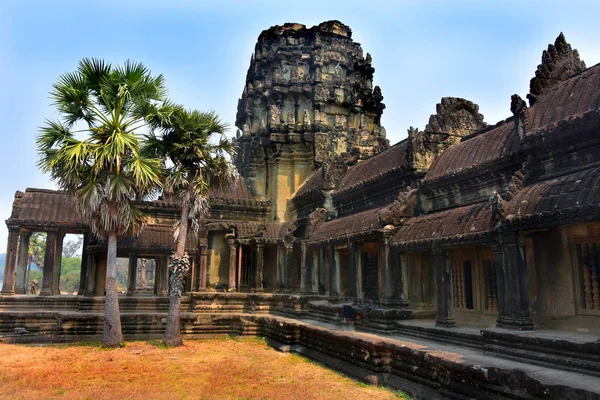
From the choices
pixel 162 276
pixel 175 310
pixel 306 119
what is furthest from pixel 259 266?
pixel 306 119

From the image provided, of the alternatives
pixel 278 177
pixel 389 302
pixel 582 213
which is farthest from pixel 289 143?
pixel 582 213

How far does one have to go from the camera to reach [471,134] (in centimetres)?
1361

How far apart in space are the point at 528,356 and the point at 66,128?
13.5 metres

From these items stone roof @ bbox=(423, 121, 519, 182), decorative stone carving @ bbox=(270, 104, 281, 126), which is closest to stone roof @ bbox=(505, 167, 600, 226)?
stone roof @ bbox=(423, 121, 519, 182)

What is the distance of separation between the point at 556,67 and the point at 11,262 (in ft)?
71.6

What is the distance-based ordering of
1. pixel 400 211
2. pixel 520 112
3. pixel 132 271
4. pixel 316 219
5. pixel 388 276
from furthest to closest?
pixel 132 271, pixel 316 219, pixel 400 211, pixel 388 276, pixel 520 112

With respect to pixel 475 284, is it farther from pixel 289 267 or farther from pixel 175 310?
pixel 289 267

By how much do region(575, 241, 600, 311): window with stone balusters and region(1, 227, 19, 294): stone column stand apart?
21054 mm

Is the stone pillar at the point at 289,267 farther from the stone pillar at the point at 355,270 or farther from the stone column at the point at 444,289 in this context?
the stone column at the point at 444,289

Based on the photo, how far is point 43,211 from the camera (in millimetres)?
21094

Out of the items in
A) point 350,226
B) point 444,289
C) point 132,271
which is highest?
point 350,226

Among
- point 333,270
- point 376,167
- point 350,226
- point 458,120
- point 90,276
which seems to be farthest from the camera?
point 90,276

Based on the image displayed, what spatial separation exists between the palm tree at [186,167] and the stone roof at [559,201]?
9463 mm

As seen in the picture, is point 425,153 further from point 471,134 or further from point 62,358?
point 62,358
